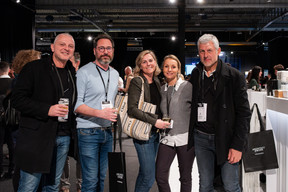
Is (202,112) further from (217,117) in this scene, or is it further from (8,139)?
(8,139)

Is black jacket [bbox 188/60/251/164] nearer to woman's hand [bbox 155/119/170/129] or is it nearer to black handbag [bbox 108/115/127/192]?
woman's hand [bbox 155/119/170/129]

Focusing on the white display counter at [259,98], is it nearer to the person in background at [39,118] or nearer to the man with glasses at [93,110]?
the man with glasses at [93,110]

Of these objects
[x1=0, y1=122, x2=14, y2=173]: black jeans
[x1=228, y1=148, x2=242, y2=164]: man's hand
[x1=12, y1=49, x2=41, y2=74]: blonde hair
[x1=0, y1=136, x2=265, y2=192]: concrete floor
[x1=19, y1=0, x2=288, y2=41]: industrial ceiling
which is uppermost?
[x1=19, y1=0, x2=288, y2=41]: industrial ceiling

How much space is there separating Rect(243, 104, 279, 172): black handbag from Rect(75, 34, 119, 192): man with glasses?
119cm

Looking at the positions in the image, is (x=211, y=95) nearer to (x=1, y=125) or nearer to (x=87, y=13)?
(x=1, y=125)

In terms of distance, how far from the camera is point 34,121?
187cm

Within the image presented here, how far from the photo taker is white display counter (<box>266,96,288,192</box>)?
2486 mm

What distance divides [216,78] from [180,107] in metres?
0.40

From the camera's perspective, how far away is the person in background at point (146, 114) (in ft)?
7.18

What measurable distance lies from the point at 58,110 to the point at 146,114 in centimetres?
70

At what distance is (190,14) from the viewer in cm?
1286

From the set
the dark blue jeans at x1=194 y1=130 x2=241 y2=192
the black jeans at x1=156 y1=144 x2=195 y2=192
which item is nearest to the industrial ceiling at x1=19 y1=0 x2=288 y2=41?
the black jeans at x1=156 y1=144 x2=195 y2=192

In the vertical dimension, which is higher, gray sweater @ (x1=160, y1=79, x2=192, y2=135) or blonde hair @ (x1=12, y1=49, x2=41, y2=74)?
blonde hair @ (x1=12, y1=49, x2=41, y2=74)

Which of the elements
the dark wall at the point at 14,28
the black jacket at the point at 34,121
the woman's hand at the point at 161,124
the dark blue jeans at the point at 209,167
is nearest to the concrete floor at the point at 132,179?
the dark blue jeans at the point at 209,167
